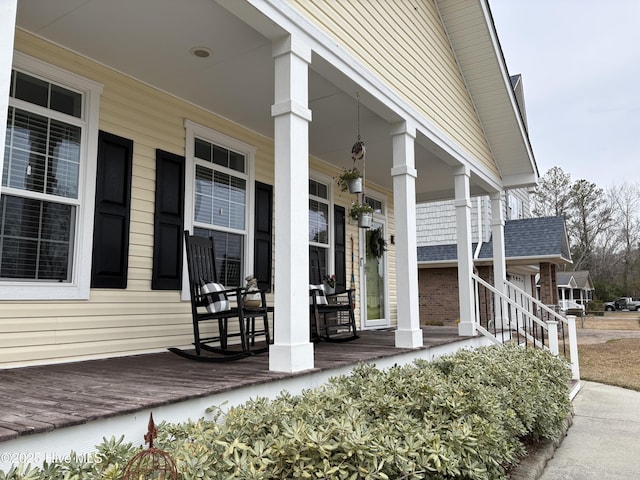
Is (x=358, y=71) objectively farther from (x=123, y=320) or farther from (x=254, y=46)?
(x=123, y=320)

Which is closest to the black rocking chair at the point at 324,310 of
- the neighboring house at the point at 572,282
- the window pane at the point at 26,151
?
the window pane at the point at 26,151

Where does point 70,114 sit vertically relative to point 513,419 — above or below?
above

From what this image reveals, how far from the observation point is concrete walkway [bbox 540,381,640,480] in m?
3.21

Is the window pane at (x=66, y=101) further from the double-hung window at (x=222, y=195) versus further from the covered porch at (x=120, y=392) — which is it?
the covered porch at (x=120, y=392)

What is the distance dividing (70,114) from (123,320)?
1689mm

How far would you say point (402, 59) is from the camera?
4.99 metres

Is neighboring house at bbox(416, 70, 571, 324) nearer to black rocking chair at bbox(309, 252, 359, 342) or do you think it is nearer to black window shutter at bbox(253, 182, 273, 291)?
black rocking chair at bbox(309, 252, 359, 342)

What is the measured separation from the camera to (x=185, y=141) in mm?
4652

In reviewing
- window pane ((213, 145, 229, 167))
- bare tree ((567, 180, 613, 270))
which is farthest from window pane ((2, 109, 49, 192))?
A: bare tree ((567, 180, 613, 270))

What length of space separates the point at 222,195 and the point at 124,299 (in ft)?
4.93

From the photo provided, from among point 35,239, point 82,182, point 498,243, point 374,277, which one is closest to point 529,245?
point 498,243

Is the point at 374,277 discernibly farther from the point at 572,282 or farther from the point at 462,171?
the point at 572,282

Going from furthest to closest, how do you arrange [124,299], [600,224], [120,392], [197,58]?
[600,224] → [124,299] → [197,58] → [120,392]

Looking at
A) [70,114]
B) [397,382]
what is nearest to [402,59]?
[70,114]
